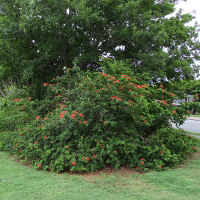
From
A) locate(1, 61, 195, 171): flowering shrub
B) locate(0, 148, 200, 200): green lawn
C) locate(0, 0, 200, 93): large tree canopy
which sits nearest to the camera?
locate(0, 148, 200, 200): green lawn

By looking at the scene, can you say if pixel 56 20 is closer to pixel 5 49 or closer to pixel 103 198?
pixel 5 49

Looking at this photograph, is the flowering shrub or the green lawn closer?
the green lawn

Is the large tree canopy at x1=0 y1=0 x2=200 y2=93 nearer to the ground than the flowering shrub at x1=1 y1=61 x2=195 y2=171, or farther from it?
farther from it

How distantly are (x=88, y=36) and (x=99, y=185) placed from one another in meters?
6.45

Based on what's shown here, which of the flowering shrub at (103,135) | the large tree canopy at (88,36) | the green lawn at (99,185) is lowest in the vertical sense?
the green lawn at (99,185)

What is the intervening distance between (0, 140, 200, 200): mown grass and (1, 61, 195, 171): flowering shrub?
0.37 metres

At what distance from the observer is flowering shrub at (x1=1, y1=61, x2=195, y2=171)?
17.5ft

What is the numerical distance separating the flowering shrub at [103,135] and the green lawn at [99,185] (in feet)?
1.26

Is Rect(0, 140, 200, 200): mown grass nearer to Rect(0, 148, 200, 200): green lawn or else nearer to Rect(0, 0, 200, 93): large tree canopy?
Rect(0, 148, 200, 200): green lawn

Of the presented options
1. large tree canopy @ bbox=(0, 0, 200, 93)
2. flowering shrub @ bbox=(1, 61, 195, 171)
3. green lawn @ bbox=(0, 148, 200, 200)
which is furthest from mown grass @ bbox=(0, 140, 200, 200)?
large tree canopy @ bbox=(0, 0, 200, 93)

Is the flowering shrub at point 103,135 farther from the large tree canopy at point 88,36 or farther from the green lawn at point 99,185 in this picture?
the large tree canopy at point 88,36

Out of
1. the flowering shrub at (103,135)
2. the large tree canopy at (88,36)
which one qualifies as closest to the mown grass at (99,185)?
the flowering shrub at (103,135)

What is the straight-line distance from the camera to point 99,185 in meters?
4.33

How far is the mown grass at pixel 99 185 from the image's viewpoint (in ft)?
12.5
